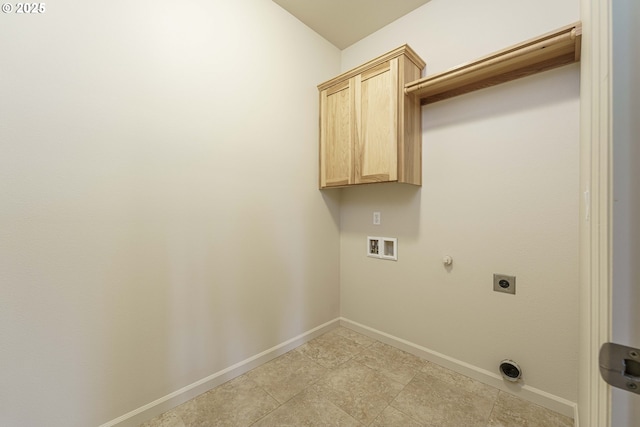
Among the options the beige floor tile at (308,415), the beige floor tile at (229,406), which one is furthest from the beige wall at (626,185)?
the beige floor tile at (229,406)

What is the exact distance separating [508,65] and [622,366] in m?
1.72

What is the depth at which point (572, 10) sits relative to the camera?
143 centimetres

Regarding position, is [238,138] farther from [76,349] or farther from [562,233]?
[562,233]

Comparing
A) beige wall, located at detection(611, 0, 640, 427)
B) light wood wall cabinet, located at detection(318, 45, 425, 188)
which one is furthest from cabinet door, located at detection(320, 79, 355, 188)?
beige wall, located at detection(611, 0, 640, 427)

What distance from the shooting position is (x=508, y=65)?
1511mm

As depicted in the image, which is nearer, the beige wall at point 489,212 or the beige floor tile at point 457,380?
the beige wall at point 489,212

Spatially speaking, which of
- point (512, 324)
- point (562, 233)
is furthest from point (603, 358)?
point (512, 324)

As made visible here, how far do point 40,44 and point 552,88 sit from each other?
103 inches

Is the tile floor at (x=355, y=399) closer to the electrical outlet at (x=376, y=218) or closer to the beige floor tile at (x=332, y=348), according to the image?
the beige floor tile at (x=332, y=348)

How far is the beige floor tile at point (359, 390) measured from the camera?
59.6 inches

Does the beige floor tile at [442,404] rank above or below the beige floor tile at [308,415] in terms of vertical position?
above

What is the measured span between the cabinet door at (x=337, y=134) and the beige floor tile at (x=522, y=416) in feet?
5.61

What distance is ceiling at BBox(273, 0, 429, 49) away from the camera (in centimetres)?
200

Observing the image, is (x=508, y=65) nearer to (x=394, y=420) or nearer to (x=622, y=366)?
(x=622, y=366)
